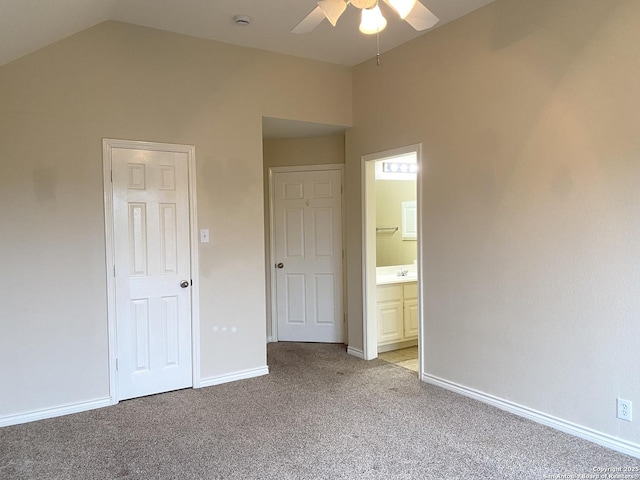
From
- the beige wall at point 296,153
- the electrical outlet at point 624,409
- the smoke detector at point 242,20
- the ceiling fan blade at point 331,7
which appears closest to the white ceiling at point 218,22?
the smoke detector at point 242,20

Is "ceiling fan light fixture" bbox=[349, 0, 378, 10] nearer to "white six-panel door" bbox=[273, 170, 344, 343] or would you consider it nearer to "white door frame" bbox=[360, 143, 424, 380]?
"white door frame" bbox=[360, 143, 424, 380]

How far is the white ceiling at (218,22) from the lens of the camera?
272cm

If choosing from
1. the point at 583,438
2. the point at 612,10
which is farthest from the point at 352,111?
the point at 583,438

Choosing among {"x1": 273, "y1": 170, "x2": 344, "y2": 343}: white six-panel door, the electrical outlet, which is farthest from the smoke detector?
the electrical outlet

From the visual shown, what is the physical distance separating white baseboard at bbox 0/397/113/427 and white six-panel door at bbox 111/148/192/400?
16 centimetres

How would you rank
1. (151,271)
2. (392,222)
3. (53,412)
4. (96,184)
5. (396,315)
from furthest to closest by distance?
(392,222) → (396,315) → (151,271) → (96,184) → (53,412)

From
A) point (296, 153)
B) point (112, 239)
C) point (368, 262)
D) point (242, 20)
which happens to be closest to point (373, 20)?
point (242, 20)

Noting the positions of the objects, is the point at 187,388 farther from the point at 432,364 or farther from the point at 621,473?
the point at 621,473

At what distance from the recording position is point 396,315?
475cm

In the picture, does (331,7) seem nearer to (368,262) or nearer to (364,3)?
(364,3)

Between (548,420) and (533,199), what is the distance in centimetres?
145

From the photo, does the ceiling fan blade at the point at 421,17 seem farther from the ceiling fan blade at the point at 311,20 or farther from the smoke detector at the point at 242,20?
the smoke detector at the point at 242,20

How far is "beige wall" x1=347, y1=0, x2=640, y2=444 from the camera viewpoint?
255 centimetres

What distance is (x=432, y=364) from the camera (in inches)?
149
